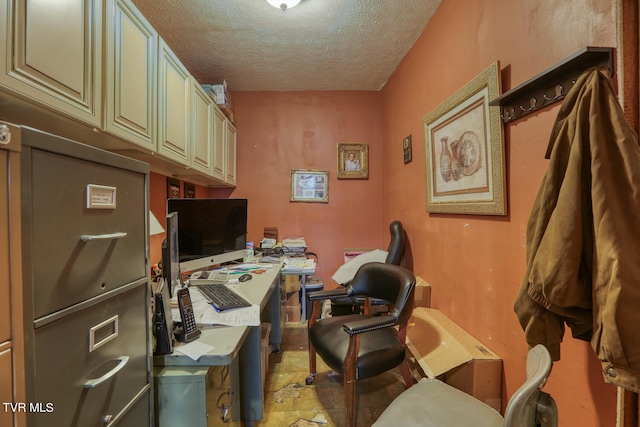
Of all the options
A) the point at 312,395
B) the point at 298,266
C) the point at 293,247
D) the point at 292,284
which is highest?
the point at 293,247

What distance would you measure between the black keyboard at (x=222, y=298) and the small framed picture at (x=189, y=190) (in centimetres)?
139

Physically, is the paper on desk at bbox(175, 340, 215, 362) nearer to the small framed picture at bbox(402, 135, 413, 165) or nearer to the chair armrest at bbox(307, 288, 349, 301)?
the chair armrest at bbox(307, 288, 349, 301)

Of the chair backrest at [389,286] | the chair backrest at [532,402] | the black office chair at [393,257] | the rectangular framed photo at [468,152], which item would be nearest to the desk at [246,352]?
the black office chair at [393,257]

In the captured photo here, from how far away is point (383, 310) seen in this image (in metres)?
2.23

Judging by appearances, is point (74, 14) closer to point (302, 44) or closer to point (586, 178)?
point (302, 44)

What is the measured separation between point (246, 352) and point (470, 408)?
3.62 ft

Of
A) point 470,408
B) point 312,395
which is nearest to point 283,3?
point 470,408

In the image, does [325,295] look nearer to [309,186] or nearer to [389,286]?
[389,286]

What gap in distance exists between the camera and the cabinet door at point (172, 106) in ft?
5.17

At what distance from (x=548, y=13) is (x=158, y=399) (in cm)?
209

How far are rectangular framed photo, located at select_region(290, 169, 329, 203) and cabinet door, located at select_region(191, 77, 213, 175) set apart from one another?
1.09 meters

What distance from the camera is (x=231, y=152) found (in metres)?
2.97

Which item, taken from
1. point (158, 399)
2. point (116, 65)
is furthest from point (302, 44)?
point (158, 399)

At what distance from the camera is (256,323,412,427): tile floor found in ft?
5.24
